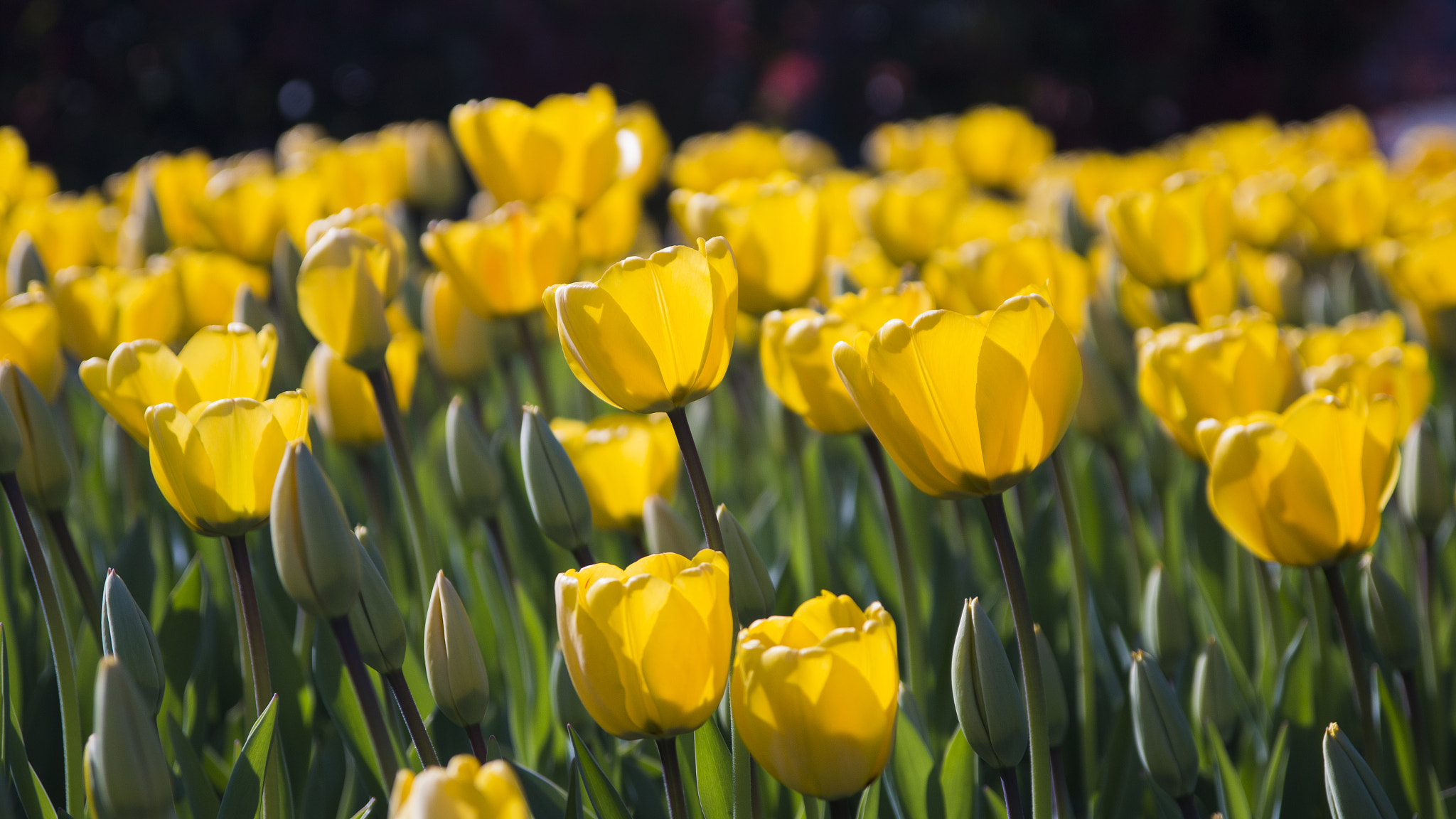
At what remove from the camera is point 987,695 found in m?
0.89

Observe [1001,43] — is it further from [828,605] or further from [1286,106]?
[828,605]

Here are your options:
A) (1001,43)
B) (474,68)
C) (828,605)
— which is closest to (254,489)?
(828,605)

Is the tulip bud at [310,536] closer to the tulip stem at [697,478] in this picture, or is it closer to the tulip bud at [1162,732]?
the tulip stem at [697,478]

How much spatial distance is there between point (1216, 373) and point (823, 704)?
0.66 metres

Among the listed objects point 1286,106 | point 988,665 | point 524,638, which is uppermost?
point 988,665

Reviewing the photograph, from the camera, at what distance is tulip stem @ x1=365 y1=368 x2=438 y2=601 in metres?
1.24

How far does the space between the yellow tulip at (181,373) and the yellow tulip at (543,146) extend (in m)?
0.73

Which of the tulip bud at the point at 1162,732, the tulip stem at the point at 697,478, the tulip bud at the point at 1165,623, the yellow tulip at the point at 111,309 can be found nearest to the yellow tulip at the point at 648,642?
the tulip stem at the point at 697,478

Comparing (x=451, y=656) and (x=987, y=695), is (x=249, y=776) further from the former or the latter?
(x=987, y=695)

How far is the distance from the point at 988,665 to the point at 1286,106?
22.9 ft

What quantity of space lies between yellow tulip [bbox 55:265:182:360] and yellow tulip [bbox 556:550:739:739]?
105 centimetres

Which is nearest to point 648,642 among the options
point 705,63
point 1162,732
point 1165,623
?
point 1162,732

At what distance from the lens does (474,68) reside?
5.64m

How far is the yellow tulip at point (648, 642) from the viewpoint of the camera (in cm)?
79
